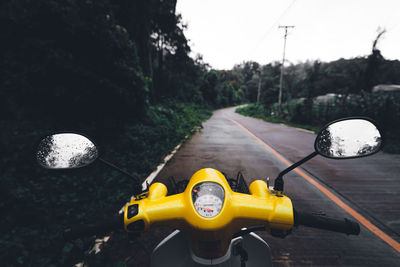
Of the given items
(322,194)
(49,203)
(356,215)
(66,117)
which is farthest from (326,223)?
(66,117)

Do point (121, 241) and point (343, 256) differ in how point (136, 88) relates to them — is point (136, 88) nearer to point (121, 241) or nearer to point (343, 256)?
point (121, 241)

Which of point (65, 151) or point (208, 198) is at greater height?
point (65, 151)

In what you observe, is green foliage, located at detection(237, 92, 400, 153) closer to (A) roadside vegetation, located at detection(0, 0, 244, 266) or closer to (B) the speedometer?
(B) the speedometer

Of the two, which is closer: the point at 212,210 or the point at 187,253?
the point at 212,210

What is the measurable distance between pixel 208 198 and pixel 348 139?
1.01 metres

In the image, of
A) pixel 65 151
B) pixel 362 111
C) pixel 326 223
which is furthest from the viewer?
pixel 362 111

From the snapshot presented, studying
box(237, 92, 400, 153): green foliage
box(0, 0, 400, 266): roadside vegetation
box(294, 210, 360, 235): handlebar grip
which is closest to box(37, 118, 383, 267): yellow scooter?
box(294, 210, 360, 235): handlebar grip

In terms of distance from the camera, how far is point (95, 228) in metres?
1.00

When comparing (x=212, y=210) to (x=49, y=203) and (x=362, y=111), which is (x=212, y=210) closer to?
(x=49, y=203)

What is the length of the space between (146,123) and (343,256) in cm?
767

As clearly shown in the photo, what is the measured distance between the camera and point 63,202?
304cm

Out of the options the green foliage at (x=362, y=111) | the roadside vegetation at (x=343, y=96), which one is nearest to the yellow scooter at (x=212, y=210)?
the roadside vegetation at (x=343, y=96)

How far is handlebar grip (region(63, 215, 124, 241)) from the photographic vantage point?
0.99 metres

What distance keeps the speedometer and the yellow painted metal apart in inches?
0.8
